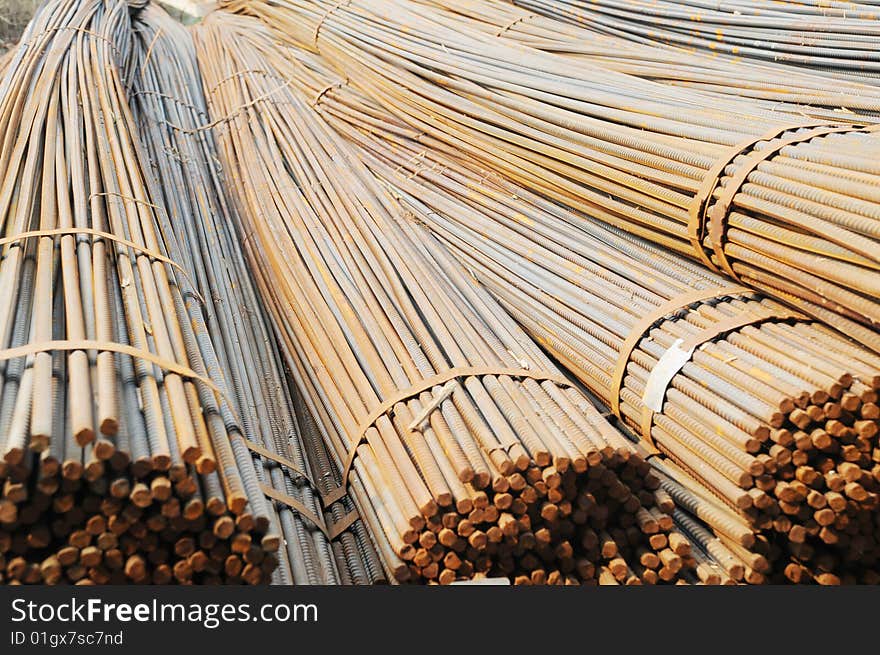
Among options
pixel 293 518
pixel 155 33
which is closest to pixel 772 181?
pixel 293 518

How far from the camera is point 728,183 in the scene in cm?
284

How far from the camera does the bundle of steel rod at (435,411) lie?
8.00 feet

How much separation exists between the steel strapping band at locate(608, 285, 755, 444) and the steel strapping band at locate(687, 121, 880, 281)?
0.08 m

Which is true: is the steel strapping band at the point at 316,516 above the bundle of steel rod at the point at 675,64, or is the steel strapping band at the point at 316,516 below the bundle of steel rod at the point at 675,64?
below

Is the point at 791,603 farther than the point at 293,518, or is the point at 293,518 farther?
the point at 293,518

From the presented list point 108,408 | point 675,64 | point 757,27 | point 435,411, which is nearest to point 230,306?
point 435,411

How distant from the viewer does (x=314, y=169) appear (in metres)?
4.32

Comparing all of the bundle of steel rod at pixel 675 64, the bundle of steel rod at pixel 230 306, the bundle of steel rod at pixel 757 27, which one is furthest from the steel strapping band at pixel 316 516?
the bundle of steel rod at pixel 757 27

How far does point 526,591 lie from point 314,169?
2620mm

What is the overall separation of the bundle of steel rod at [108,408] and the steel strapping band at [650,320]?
1.25 meters

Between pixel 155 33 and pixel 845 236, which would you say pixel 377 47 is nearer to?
pixel 155 33

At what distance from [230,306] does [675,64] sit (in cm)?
228

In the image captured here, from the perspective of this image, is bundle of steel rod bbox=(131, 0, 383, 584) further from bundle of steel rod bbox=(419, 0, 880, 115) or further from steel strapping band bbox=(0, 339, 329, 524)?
bundle of steel rod bbox=(419, 0, 880, 115)

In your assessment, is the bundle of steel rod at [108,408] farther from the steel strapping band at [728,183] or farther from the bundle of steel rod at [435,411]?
the steel strapping band at [728,183]
